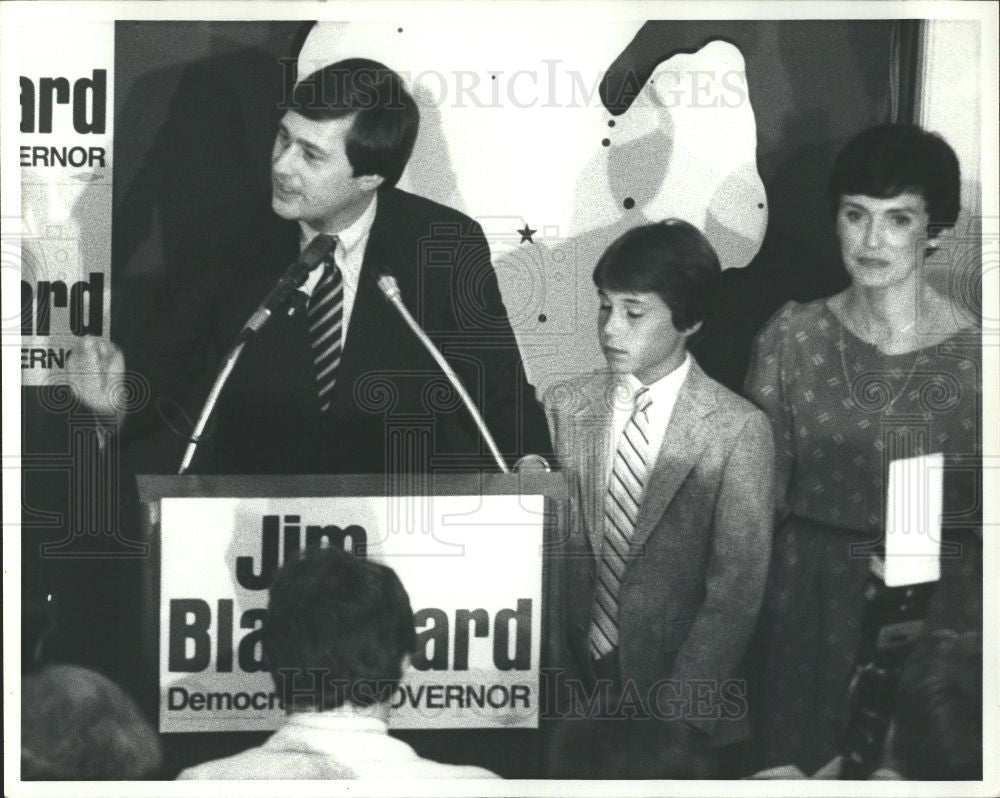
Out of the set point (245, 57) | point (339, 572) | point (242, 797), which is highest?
point (245, 57)

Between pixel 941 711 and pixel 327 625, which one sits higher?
pixel 327 625

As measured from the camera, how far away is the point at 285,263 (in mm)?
2168

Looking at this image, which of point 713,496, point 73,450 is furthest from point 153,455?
point 713,496

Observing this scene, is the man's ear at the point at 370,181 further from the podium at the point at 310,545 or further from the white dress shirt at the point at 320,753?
the white dress shirt at the point at 320,753

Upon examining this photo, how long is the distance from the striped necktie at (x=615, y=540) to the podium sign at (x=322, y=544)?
0.09 metres

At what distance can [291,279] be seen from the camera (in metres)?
2.17

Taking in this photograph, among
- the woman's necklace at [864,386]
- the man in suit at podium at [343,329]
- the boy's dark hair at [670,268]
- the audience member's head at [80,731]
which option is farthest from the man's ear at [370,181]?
the audience member's head at [80,731]

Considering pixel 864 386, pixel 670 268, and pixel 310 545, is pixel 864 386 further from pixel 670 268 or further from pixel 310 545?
pixel 310 545

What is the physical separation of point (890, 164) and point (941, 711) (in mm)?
838

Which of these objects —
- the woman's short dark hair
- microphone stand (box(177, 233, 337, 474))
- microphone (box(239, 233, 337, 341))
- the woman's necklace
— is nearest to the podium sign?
microphone stand (box(177, 233, 337, 474))

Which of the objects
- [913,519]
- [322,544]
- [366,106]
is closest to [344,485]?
[322,544]

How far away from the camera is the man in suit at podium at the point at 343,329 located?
7.06ft

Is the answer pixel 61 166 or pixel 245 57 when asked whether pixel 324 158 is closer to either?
pixel 245 57

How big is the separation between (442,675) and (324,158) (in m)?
0.80
